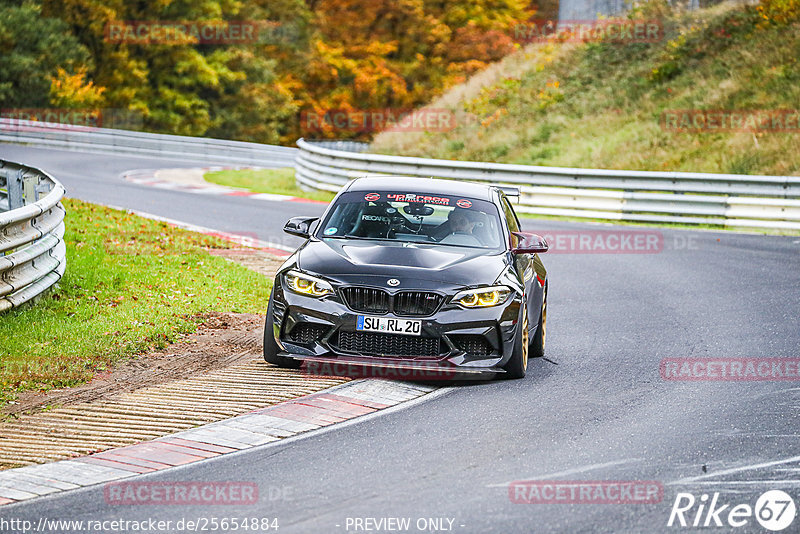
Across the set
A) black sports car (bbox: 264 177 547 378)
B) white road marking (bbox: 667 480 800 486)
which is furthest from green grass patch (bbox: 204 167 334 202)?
white road marking (bbox: 667 480 800 486)

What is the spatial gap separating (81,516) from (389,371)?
11.7ft

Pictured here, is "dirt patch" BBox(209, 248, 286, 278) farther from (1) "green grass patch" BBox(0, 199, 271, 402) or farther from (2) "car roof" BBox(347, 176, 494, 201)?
(2) "car roof" BBox(347, 176, 494, 201)

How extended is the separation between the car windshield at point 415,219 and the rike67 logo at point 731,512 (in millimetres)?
4178

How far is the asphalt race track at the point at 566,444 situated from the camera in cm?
589

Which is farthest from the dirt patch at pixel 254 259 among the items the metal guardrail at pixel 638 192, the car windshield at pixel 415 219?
the metal guardrail at pixel 638 192

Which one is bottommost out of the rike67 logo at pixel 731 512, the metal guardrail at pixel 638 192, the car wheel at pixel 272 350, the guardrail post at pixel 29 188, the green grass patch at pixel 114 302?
the metal guardrail at pixel 638 192

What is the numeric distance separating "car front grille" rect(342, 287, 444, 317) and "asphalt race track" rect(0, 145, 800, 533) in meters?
0.70

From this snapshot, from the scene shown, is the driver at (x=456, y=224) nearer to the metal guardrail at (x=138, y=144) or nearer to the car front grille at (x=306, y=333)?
the car front grille at (x=306, y=333)

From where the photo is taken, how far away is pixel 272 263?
50.3 feet

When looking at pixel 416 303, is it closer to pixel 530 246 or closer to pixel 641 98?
pixel 530 246

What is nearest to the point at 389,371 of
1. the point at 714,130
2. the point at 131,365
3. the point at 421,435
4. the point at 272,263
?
the point at 421,435

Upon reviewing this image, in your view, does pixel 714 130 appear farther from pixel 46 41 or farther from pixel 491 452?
pixel 46 41

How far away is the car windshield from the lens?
1001cm

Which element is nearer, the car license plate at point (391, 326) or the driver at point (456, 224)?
the car license plate at point (391, 326)
